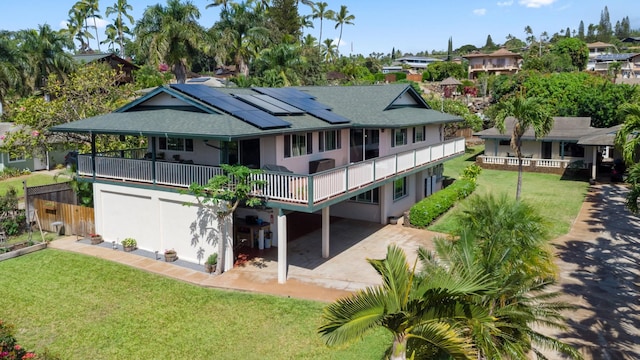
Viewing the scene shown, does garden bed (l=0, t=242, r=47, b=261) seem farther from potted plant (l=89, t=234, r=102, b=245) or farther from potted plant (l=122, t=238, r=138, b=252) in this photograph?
potted plant (l=122, t=238, r=138, b=252)

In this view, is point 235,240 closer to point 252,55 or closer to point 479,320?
point 479,320

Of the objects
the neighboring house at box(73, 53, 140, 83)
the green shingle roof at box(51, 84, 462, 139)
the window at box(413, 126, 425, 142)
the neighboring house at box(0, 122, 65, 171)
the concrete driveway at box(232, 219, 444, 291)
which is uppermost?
the neighboring house at box(73, 53, 140, 83)

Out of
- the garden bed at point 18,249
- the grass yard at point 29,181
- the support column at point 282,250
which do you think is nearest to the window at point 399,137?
the support column at point 282,250

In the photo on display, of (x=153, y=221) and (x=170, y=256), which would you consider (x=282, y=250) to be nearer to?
(x=170, y=256)

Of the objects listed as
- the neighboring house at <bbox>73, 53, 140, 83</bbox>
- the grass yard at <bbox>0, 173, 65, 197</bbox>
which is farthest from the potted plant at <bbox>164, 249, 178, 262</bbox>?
the neighboring house at <bbox>73, 53, 140, 83</bbox>

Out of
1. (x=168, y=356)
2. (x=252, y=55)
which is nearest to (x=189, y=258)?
(x=168, y=356)

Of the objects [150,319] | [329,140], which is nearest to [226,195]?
[150,319]

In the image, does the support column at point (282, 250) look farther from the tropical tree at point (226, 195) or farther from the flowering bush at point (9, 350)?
the flowering bush at point (9, 350)
